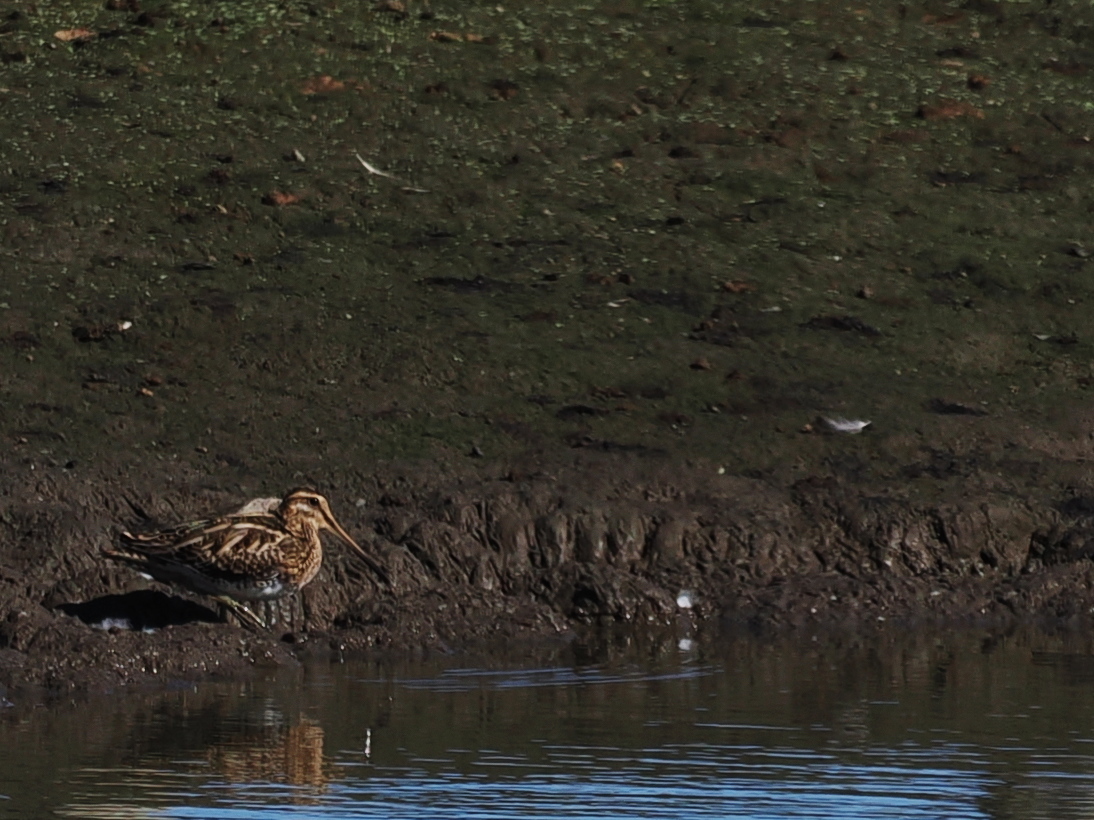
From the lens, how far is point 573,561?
12.0m

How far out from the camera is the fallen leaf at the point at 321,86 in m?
17.1

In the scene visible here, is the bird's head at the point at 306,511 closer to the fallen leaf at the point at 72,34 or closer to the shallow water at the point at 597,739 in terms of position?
the shallow water at the point at 597,739

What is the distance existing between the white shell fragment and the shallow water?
2.09 m

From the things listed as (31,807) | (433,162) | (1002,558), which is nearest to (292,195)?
(433,162)

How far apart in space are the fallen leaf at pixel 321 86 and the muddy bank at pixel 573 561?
16.8 feet

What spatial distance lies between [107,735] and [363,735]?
907mm

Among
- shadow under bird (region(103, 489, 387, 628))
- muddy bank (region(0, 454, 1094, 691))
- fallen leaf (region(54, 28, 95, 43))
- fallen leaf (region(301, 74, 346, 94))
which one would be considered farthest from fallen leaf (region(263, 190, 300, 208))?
shadow under bird (region(103, 489, 387, 628))

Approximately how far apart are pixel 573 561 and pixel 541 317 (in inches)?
97.3

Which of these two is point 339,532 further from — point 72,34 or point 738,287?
point 72,34

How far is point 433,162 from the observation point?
16078 mm

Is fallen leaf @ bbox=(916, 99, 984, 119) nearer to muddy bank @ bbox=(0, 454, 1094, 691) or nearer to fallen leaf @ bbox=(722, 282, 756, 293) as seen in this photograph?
fallen leaf @ bbox=(722, 282, 756, 293)

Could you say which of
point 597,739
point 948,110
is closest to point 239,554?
point 597,739

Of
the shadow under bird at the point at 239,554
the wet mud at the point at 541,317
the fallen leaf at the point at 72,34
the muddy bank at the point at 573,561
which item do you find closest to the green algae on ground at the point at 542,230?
the wet mud at the point at 541,317

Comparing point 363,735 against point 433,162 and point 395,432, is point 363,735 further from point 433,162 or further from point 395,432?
point 433,162
